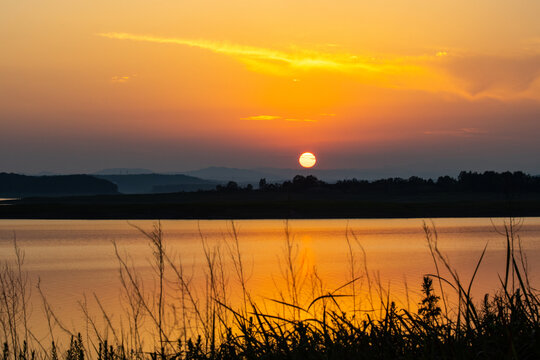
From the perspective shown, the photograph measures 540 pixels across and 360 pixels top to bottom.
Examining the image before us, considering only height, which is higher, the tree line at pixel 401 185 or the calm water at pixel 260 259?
the tree line at pixel 401 185

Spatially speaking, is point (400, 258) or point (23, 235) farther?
point (23, 235)

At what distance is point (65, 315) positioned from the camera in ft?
56.9

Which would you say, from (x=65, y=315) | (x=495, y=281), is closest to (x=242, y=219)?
(x=495, y=281)

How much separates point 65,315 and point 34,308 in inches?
45.2

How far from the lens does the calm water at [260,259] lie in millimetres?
20906

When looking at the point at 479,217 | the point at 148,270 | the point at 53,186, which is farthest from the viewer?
the point at 53,186

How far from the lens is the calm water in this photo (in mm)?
20906

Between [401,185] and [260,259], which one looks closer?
[260,259]

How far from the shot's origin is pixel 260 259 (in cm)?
3186

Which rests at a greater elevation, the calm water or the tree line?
the tree line

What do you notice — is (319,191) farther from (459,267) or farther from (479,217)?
(459,267)

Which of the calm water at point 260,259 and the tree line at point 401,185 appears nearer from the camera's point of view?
the calm water at point 260,259

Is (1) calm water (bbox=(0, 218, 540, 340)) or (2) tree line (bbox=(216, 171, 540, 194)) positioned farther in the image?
(2) tree line (bbox=(216, 171, 540, 194))

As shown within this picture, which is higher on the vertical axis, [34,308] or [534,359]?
[534,359]
